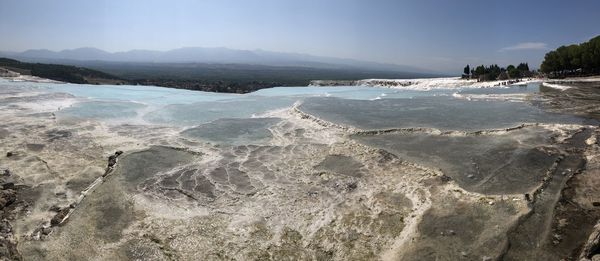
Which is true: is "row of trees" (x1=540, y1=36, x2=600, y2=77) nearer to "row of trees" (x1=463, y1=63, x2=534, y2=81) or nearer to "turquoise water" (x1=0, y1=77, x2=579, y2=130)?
"row of trees" (x1=463, y1=63, x2=534, y2=81)

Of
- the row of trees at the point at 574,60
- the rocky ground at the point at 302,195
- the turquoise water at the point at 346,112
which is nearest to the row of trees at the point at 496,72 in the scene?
the row of trees at the point at 574,60

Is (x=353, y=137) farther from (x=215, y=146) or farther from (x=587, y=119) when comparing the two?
(x=587, y=119)

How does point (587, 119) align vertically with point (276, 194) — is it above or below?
above

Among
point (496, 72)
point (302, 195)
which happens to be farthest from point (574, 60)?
point (302, 195)

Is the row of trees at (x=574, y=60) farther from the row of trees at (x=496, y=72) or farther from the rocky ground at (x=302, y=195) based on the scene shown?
the rocky ground at (x=302, y=195)

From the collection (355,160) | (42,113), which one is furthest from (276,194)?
(42,113)

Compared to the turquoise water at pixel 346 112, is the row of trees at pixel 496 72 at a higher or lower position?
higher

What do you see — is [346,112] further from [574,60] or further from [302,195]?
[574,60]
